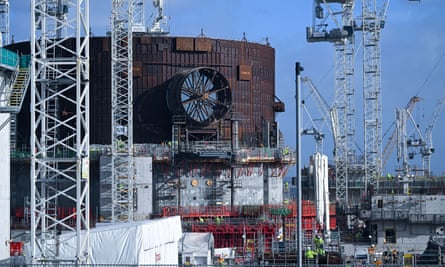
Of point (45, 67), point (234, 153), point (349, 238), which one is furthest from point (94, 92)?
point (45, 67)

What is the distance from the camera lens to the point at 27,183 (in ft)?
299

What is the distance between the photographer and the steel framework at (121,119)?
272 feet

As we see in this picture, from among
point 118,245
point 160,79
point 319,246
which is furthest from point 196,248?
point 160,79

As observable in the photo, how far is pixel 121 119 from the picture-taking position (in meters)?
86.8

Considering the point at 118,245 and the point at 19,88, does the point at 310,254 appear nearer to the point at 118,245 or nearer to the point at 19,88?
the point at 118,245

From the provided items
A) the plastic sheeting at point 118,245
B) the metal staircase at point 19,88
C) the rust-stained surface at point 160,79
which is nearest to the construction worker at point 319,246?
the plastic sheeting at point 118,245

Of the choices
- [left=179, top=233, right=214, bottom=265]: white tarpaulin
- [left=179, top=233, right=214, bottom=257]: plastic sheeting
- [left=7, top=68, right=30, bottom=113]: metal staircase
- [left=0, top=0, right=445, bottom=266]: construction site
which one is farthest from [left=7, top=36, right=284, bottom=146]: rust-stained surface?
[left=7, top=68, right=30, bottom=113]: metal staircase

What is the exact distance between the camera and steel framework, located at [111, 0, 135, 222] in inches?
3260

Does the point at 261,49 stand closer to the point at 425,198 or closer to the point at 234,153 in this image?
the point at 234,153

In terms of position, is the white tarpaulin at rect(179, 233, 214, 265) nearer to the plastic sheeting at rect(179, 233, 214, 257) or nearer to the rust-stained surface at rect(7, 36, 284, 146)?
the plastic sheeting at rect(179, 233, 214, 257)

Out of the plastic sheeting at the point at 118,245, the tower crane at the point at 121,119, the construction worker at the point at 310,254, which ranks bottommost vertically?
the construction worker at the point at 310,254

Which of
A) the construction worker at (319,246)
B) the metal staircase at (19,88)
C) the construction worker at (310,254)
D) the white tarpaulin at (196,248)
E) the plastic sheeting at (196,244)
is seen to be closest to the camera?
the metal staircase at (19,88)

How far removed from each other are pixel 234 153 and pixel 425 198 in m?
19.0

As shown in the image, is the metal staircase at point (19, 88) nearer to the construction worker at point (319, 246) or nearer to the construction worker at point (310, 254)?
the construction worker at point (310, 254)
